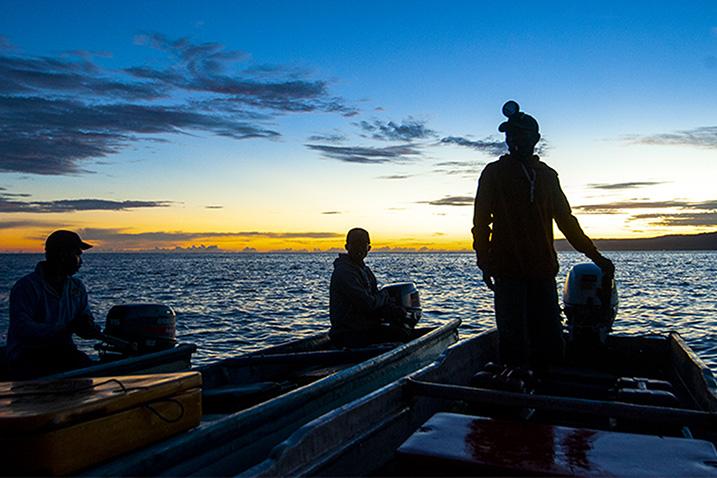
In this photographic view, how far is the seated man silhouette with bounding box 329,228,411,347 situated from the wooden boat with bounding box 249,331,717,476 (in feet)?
8.40

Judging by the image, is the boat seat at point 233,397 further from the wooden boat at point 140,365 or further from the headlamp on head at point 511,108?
the headlamp on head at point 511,108

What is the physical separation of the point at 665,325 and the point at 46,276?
19.3 m

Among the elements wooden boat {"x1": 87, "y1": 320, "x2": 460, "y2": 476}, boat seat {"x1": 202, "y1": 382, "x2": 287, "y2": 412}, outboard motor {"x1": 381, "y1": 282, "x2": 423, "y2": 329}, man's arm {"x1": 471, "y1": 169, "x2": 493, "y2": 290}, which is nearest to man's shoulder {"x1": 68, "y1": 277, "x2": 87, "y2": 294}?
wooden boat {"x1": 87, "y1": 320, "x2": 460, "y2": 476}

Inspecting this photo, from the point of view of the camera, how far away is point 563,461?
299cm

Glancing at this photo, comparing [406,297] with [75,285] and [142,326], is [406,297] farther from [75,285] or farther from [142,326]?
[75,285]

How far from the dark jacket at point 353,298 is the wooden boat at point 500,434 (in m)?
2.52

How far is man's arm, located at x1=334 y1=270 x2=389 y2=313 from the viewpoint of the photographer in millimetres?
8203

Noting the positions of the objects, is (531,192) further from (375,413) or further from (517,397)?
(375,413)

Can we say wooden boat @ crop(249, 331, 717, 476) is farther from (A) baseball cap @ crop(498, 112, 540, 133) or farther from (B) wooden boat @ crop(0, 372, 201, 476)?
(A) baseball cap @ crop(498, 112, 540, 133)

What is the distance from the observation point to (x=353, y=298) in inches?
326

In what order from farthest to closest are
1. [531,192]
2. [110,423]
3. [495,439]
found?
[531,192] < [110,423] < [495,439]

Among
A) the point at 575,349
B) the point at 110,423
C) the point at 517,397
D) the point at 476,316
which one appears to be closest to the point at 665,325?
the point at 476,316

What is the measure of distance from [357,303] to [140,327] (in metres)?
2.95

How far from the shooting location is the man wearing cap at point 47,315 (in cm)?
652
